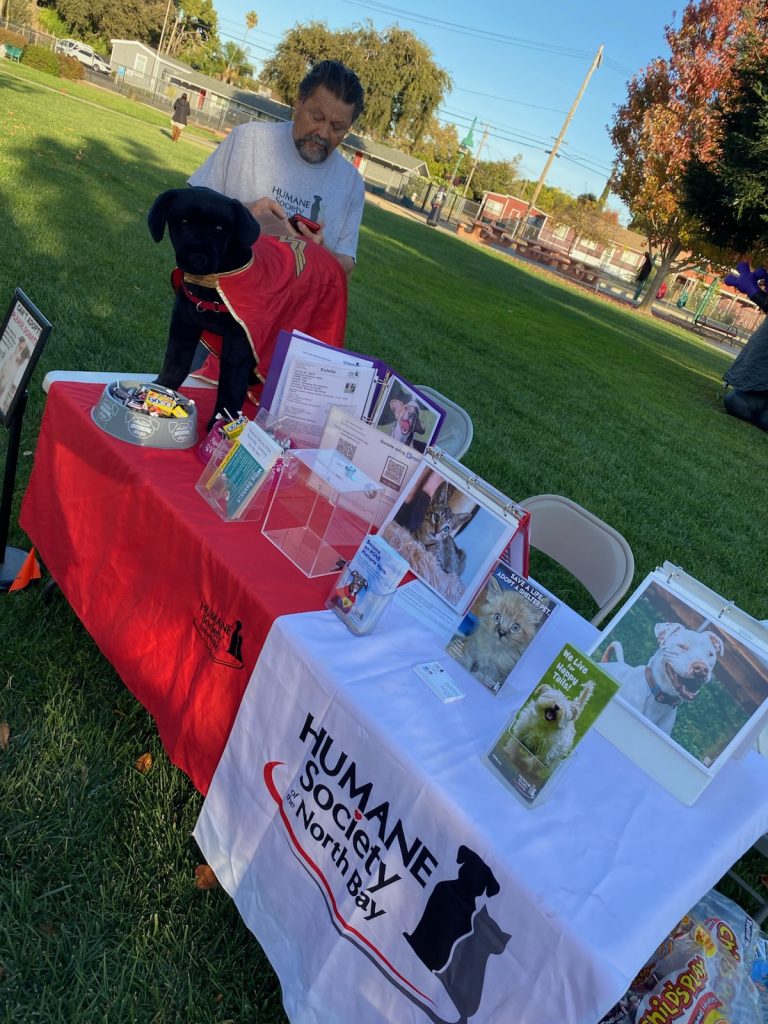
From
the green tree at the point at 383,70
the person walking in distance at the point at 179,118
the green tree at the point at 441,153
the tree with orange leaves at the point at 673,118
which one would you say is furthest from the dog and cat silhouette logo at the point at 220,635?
the green tree at the point at 441,153

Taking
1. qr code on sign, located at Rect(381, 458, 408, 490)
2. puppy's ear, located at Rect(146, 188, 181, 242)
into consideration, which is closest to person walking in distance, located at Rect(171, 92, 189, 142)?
puppy's ear, located at Rect(146, 188, 181, 242)

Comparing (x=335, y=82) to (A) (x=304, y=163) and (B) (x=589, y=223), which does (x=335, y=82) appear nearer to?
(A) (x=304, y=163)

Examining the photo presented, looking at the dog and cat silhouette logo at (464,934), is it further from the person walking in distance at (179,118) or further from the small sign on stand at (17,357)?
the person walking in distance at (179,118)

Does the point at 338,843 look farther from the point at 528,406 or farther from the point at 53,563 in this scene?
the point at 528,406

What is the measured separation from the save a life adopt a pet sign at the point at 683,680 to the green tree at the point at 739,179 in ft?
35.3

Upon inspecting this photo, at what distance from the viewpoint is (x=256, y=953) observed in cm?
161

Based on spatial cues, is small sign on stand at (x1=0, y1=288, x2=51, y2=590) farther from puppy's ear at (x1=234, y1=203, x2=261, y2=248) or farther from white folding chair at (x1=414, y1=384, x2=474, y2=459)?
white folding chair at (x1=414, y1=384, x2=474, y2=459)

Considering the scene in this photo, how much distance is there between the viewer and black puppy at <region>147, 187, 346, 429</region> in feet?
5.95

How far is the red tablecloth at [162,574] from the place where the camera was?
5.19 ft

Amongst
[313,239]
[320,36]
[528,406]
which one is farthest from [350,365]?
[320,36]

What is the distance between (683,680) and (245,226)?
1541mm

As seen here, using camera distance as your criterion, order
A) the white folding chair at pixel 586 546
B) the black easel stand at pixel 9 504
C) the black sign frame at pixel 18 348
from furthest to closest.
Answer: the white folding chair at pixel 586 546
the black easel stand at pixel 9 504
the black sign frame at pixel 18 348

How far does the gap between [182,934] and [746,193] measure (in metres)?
11.7

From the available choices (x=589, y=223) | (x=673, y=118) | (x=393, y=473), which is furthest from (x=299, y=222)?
(x=589, y=223)
